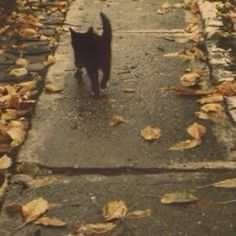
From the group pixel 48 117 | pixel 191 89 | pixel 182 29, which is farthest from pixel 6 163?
pixel 182 29

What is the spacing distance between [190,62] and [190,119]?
5.15 ft

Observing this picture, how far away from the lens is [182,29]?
808cm

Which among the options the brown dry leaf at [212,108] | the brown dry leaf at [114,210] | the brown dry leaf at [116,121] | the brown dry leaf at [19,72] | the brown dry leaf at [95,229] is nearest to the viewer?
the brown dry leaf at [95,229]

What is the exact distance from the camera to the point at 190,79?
6172mm

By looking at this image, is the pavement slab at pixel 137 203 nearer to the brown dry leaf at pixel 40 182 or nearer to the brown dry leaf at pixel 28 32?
the brown dry leaf at pixel 40 182

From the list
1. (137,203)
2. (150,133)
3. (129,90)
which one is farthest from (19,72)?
(137,203)

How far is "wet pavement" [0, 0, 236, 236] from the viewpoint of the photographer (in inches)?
155

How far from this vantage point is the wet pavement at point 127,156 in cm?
395

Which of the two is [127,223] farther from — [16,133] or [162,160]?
[16,133]

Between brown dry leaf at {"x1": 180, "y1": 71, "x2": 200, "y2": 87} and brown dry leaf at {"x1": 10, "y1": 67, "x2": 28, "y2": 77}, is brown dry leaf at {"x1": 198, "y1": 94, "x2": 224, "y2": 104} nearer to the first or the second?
brown dry leaf at {"x1": 180, "y1": 71, "x2": 200, "y2": 87}

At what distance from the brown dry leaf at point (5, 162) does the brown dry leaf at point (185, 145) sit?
125 centimetres

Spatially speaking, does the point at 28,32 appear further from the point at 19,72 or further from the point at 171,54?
the point at 171,54

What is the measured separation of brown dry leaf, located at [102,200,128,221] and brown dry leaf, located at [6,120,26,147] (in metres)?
1.20

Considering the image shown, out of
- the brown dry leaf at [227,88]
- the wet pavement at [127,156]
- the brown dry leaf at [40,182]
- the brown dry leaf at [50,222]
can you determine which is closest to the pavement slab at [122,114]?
the wet pavement at [127,156]
